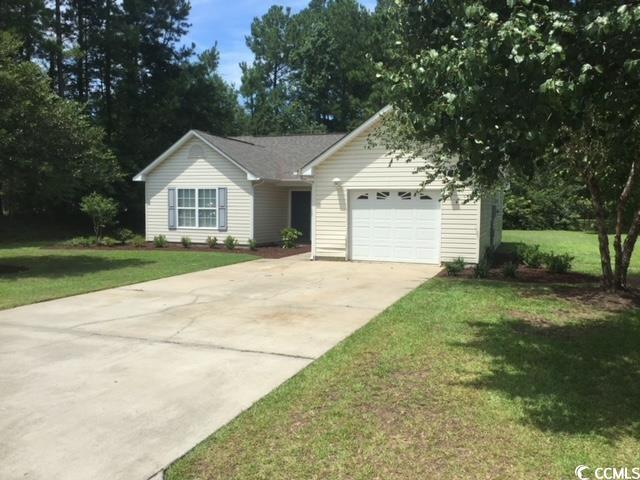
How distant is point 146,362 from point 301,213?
15.9m

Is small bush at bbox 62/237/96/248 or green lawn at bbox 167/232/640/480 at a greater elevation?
small bush at bbox 62/237/96/248

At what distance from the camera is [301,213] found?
21609mm

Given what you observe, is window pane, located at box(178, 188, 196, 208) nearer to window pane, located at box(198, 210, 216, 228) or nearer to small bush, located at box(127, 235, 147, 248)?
window pane, located at box(198, 210, 216, 228)

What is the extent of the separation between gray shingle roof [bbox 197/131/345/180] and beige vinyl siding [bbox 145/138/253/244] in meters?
0.53

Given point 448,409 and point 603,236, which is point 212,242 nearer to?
point 603,236

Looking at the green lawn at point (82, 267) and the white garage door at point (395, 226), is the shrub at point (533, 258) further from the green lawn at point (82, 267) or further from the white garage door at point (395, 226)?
the green lawn at point (82, 267)

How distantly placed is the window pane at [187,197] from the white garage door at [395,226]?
288 inches

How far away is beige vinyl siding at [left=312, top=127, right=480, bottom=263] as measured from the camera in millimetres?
14461

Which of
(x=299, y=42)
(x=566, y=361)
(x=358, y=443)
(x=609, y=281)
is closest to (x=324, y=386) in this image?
(x=358, y=443)

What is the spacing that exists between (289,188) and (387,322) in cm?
1448

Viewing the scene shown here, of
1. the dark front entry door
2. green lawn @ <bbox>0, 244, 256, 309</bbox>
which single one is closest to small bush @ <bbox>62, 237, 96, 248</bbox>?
green lawn @ <bbox>0, 244, 256, 309</bbox>

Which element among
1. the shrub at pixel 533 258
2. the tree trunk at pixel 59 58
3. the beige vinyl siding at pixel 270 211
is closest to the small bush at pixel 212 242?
the beige vinyl siding at pixel 270 211

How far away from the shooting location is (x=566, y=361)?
228 inches

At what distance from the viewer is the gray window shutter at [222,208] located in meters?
19.7
